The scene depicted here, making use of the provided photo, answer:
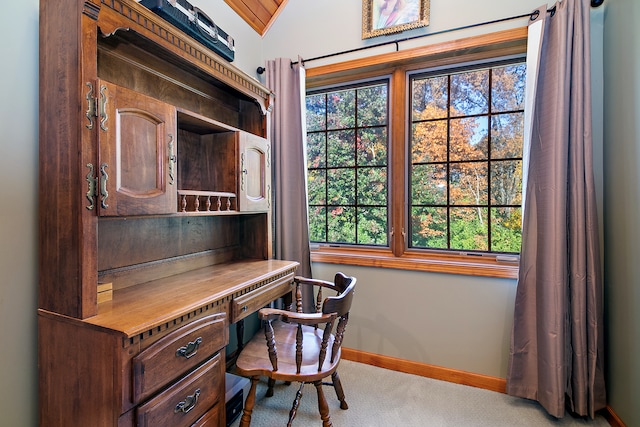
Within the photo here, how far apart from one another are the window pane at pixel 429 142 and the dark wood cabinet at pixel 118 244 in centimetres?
137

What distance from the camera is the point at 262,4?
240 centimetres

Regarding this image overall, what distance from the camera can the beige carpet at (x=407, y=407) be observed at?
173 cm

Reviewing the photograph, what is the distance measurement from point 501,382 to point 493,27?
2.21 m

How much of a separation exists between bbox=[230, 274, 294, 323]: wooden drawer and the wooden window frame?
0.57 m

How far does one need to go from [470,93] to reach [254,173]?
5.08 ft

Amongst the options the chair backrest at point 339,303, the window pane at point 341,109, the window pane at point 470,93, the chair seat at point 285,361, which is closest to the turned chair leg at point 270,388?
the chair seat at point 285,361

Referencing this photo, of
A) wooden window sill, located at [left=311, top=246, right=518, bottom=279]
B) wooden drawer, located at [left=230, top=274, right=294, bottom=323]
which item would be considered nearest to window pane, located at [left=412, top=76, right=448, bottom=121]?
wooden window sill, located at [left=311, top=246, right=518, bottom=279]

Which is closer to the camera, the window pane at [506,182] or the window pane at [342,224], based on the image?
the window pane at [506,182]

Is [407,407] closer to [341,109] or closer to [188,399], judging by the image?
[188,399]

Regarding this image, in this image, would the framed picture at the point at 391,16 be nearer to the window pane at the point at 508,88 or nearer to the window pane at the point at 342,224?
the window pane at the point at 508,88

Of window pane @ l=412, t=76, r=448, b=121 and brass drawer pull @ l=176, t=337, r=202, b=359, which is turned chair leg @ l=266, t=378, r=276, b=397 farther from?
window pane @ l=412, t=76, r=448, b=121

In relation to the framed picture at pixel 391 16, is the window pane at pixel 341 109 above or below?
below
